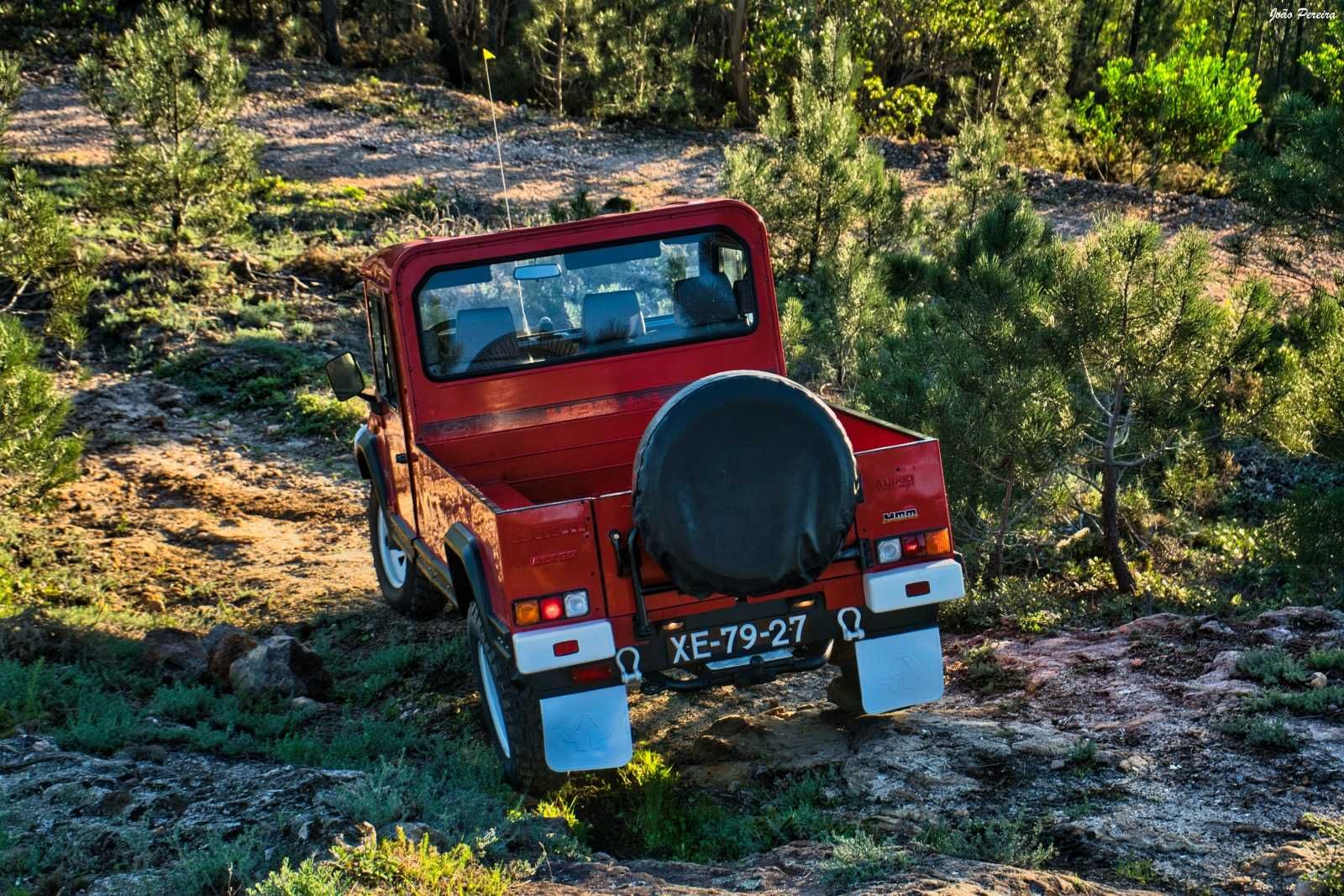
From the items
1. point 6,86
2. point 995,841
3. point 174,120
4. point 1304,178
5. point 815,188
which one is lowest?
point 995,841

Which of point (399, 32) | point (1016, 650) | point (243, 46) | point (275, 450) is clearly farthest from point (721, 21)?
point (1016, 650)

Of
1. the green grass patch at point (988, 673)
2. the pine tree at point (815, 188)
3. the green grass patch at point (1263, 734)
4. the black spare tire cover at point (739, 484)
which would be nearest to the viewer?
the black spare tire cover at point (739, 484)

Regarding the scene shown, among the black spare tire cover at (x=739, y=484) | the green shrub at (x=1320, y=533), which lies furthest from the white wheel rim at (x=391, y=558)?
the green shrub at (x=1320, y=533)

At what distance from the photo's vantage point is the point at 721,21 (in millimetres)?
29391

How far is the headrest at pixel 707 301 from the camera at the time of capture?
6.24 meters

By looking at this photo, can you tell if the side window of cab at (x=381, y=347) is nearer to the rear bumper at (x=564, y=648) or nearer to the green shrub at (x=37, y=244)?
the rear bumper at (x=564, y=648)

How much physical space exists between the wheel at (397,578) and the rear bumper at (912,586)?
3.23 m

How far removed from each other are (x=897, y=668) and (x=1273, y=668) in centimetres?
174

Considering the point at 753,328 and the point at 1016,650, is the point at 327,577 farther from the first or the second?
the point at 1016,650

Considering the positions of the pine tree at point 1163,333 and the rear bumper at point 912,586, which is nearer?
the rear bumper at point 912,586

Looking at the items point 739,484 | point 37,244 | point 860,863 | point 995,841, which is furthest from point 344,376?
point 37,244

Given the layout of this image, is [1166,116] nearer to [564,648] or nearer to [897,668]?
[897,668]

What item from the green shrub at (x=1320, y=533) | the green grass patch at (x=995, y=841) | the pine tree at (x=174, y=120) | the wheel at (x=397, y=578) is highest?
the pine tree at (x=174, y=120)

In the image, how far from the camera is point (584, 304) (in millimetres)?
6148
